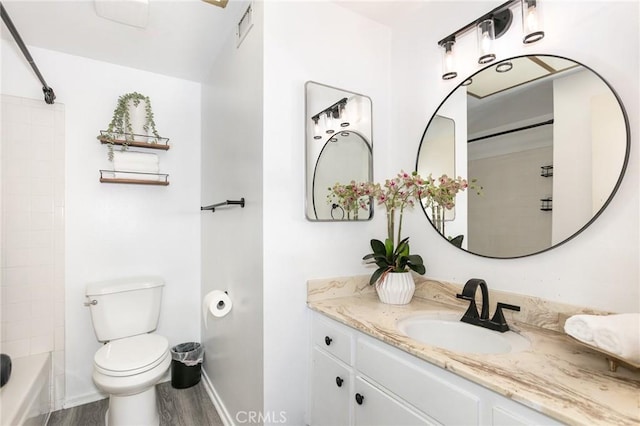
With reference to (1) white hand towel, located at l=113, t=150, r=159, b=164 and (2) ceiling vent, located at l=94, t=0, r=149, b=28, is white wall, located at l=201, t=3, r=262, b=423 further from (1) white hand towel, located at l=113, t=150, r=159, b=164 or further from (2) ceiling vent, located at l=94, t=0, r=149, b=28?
(2) ceiling vent, located at l=94, t=0, r=149, b=28

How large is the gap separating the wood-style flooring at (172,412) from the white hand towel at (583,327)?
1922 millimetres

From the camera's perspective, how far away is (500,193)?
4.51 feet

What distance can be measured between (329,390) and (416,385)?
1.82 ft

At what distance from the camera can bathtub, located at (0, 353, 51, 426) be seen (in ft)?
4.68

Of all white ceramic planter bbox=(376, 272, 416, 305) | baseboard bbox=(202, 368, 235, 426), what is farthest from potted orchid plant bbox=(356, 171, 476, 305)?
baseboard bbox=(202, 368, 235, 426)

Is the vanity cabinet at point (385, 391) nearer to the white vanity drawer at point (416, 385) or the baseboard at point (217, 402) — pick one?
the white vanity drawer at point (416, 385)

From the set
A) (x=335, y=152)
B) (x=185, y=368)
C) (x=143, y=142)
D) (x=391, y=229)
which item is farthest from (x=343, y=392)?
(x=143, y=142)

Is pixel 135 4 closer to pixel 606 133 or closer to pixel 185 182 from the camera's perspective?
pixel 185 182

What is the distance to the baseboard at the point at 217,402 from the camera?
74.1 inches

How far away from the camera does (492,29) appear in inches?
54.4

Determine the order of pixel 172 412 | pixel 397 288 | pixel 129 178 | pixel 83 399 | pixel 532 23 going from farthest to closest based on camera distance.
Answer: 1. pixel 129 178
2. pixel 83 399
3. pixel 172 412
4. pixel 397 288
5. pixel 532 23

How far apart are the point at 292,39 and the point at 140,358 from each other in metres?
1.89

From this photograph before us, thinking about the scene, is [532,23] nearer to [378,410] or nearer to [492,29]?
[492,29]

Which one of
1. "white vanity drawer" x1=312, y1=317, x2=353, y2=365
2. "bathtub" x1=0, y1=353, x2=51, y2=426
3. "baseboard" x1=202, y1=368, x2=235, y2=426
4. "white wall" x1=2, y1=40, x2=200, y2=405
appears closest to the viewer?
"white vanity drawer" x1=312, y1=317, x2=353, y2=365
